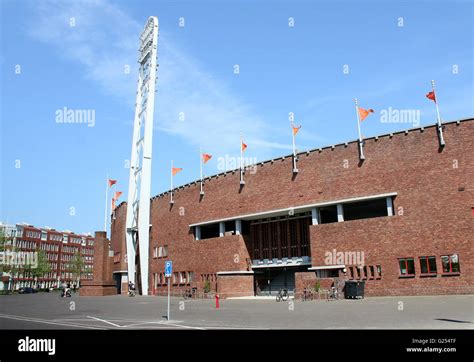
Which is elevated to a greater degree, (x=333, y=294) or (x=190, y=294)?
(x=333, y=294)

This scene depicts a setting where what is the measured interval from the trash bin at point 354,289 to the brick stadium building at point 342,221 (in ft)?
5.38

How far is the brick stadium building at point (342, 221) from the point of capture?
29531mm

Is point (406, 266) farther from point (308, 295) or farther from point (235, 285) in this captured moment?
point (235, 285)

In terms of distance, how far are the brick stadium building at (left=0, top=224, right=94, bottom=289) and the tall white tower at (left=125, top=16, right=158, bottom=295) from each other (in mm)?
59200

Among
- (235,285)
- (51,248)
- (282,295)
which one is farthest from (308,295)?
(51,248)

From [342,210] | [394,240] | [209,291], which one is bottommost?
[209,291]

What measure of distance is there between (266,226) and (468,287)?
1921 centimetres

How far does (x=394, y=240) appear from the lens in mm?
31375

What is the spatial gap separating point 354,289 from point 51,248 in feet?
377

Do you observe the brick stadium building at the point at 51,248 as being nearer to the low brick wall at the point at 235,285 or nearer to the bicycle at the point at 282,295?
the low brick wall at the point at 235,285

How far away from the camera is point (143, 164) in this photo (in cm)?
5081
